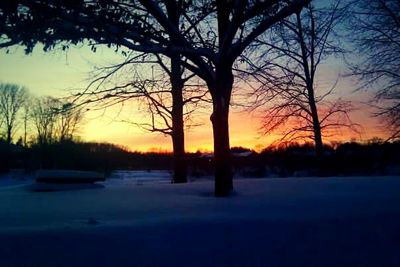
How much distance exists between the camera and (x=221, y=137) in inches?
358

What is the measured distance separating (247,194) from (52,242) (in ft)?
16.2

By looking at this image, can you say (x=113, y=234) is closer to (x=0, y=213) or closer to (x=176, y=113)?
Answer: (x=0, y=213)

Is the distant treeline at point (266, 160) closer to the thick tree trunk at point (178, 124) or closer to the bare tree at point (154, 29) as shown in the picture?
the thick tree trunk at point (178, 124)

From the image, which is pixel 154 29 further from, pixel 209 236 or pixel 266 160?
pixel 266 160

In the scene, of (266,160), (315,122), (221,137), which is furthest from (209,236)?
(266,160)

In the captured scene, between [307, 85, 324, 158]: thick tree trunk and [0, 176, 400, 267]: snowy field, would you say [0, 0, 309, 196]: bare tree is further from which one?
[307, 85, 324, 158]: thick tree trunk

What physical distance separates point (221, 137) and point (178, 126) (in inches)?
353

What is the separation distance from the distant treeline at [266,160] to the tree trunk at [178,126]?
29.1 feet

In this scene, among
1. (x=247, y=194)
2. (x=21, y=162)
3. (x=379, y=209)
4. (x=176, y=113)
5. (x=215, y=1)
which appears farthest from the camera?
(x=21, y=162)

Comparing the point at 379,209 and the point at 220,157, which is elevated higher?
the point at 220,157

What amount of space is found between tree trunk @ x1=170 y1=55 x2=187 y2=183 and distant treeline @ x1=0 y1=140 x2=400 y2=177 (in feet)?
29.1

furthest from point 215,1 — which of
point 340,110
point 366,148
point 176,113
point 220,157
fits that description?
point 366,148

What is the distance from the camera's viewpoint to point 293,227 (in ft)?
17.0

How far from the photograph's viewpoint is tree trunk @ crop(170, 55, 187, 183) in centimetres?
1733
